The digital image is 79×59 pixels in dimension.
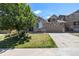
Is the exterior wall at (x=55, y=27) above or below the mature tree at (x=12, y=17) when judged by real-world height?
below

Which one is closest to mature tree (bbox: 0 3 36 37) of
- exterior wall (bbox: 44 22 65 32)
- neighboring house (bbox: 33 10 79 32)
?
neighboring house (bbox: 33 10 79 32)

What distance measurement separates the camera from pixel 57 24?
548 centimetres

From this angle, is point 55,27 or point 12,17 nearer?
point 12,17

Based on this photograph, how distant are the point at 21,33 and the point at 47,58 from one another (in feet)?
8.94

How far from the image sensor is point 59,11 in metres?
4.29

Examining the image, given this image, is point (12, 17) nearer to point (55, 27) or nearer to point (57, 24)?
point (55, 27)

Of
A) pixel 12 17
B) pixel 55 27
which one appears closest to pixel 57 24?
pixel 55 27

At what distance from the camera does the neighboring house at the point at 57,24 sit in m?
4.70

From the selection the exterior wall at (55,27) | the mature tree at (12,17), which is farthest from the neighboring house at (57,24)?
the mature tree at (12,17)

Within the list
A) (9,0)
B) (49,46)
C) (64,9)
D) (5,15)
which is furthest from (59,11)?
(9,0)

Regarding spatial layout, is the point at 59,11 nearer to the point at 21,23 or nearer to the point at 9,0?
the point at 21,23

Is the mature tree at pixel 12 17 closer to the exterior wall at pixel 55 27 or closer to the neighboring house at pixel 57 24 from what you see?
Answer: the neighboring house at pixel 57 24

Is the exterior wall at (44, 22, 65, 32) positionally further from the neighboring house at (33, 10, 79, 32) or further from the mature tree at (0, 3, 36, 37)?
the mature tree at (0, 3, 36, 37)

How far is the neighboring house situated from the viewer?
470cm
